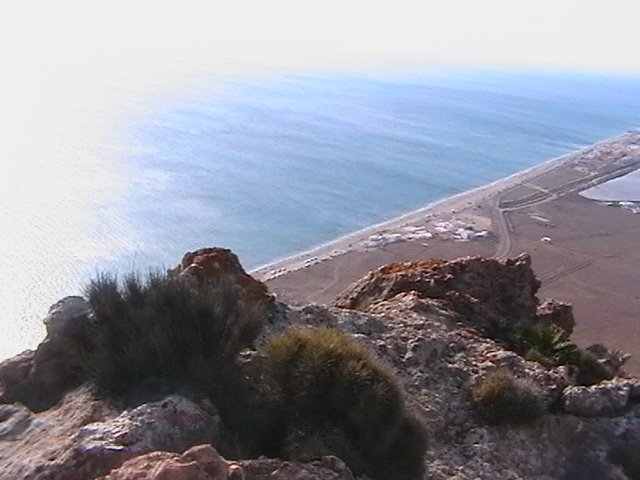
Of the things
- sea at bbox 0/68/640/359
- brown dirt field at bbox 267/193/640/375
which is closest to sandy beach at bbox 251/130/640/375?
brown dirt field at bbox 267/193/640/375

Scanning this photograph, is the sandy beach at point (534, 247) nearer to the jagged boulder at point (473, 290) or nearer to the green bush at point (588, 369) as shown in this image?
the jagged boulder at point (473, 290)

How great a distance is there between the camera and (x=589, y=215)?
47750 mm

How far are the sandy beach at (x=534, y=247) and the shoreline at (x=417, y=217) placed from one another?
70 mm

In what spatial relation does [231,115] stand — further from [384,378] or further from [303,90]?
[384,378]

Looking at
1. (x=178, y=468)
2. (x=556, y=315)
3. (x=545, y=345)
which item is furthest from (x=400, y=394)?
(x=556, y=315)

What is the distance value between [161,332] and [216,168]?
158 ft

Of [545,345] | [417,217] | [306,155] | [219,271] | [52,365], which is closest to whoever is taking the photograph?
[52,365]

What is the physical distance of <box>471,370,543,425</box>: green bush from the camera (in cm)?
802

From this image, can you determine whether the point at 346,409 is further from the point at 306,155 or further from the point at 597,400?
the point at 306,155

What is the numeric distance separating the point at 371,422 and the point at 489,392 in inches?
93.1

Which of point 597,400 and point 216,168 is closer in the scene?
point 597,400

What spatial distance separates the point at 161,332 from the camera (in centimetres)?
677

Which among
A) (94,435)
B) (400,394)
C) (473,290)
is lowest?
(473,290)

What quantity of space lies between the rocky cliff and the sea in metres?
13.4
